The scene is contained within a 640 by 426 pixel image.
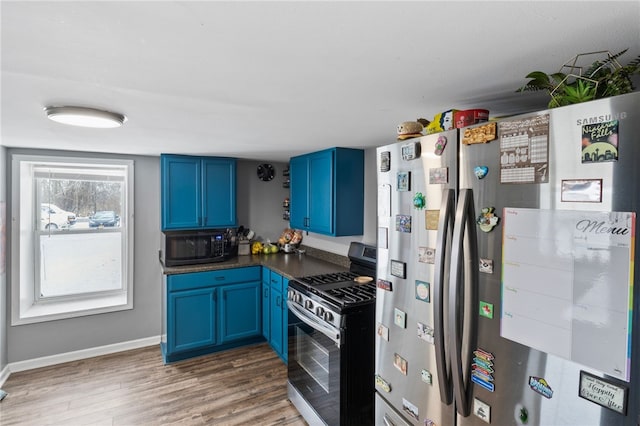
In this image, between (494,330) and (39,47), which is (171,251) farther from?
(494,330)

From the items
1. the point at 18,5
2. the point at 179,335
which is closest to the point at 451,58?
the point at 18,5

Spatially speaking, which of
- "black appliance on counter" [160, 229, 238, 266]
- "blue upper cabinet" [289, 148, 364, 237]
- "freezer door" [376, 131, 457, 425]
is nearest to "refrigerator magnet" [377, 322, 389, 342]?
"freezer door" [376, 131, 457, 425]

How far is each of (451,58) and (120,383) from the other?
3.58m

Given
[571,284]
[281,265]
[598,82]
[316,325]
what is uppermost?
[598,82]

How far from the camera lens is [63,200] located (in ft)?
11.0

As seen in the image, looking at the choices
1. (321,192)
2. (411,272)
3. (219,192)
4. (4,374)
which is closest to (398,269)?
(411,272)

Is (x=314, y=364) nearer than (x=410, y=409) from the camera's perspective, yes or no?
No

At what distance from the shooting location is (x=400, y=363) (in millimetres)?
1528

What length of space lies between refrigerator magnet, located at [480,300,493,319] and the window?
143 inches

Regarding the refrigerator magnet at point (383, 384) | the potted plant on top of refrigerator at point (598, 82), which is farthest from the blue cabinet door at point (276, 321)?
the potted plant on top of refrigerator at point (598, 82)

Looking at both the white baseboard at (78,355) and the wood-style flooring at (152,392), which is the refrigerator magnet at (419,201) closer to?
the wood-style flooring at (152,392)

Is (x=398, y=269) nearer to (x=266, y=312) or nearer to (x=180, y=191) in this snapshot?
(x=266, y=312)

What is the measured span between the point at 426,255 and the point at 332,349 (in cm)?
111

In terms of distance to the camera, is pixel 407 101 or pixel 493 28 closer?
pixel 493 28
